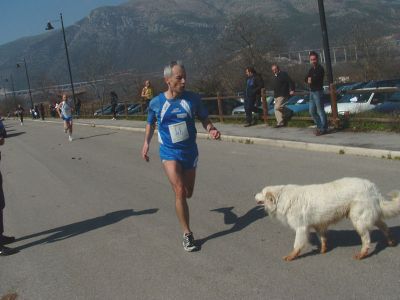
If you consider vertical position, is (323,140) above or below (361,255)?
above

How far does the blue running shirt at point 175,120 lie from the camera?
18.4ft

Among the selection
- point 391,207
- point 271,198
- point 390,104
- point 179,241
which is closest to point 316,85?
point 390,104

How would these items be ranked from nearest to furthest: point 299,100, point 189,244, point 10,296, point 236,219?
point 10,296 → point 189,244 → point 236,219 → point 299,100

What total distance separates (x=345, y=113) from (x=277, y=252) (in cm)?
934

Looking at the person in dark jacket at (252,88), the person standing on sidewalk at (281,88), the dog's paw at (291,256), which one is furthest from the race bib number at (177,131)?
the person in dark jacket at (252,88)

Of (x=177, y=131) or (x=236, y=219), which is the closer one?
(x=177, y=131)

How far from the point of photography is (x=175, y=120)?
563cm

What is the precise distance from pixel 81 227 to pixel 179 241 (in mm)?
1824

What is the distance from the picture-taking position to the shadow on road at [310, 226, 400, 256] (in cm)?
527

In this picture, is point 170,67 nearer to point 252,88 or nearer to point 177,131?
point 177,131

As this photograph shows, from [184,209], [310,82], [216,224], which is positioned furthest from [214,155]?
[184,209]

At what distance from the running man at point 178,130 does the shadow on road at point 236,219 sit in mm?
507

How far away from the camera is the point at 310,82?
41.7ft

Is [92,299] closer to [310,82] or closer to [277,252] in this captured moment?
[277,252]
